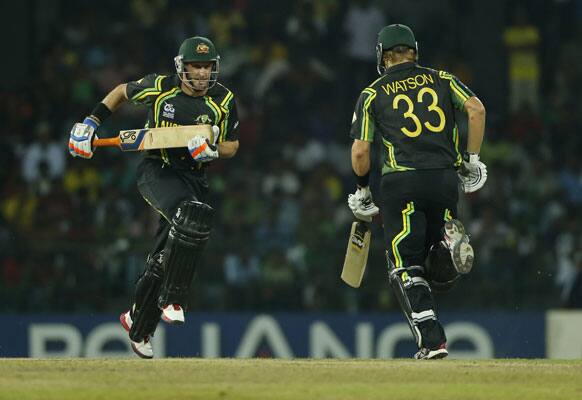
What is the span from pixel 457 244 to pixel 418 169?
505 millimetres

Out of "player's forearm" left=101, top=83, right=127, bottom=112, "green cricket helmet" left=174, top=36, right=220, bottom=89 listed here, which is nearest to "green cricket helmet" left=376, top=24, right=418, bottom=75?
"green cricket helmet" left=174, top=36, right=220, bottom=89

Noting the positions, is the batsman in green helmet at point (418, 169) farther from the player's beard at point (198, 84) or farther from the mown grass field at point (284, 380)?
the player's beard at point (198, 84)

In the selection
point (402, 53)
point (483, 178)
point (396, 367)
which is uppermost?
point (402, 53)

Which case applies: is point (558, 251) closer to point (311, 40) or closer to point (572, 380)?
point (311, 40)

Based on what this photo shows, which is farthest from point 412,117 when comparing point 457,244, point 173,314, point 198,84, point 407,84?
point 173,314

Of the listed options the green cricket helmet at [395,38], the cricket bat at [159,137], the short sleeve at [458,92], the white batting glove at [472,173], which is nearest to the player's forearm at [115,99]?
the cricket bat at [159,137]

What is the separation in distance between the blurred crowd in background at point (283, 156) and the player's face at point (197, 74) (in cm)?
461

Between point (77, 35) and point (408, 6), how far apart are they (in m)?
4.16

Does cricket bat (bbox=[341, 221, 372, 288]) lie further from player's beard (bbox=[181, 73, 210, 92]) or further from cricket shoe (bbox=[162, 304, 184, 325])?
player's beard (bbox=[181, 73, 210, 92])

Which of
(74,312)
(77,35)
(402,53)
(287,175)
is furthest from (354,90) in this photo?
(402,53)

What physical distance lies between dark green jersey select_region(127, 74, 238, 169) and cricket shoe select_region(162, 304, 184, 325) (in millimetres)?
919

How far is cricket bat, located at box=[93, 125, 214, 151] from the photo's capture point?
8758 mm

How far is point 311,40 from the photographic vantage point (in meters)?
17.2

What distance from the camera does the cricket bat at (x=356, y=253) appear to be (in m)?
9.26
